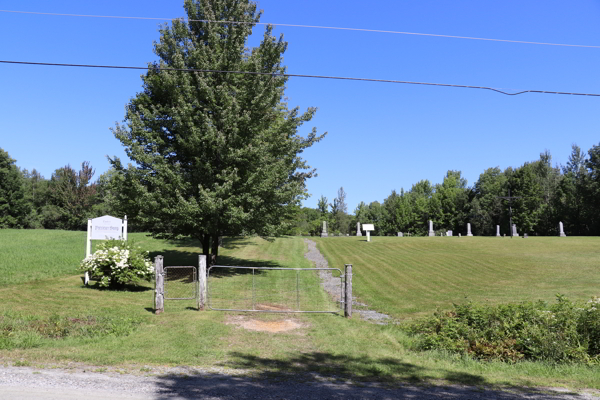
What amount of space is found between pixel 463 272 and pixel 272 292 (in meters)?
12.4

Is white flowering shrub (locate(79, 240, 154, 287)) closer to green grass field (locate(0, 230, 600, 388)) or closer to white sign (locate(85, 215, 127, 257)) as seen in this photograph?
green grass field (locate(0, 230, 600, 388))

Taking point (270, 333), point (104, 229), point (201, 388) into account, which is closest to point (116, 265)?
point (104, 229)

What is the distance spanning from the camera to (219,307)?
1371 centimetres

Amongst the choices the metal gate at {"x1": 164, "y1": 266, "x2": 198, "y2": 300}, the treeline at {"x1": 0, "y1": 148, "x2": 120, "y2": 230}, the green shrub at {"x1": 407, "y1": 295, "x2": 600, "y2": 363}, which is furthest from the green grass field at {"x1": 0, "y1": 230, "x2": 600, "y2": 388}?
the treeline at {"x1": 0, "y1": 148, "x2": 120, "y2": 230}

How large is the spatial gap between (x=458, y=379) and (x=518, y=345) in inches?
129

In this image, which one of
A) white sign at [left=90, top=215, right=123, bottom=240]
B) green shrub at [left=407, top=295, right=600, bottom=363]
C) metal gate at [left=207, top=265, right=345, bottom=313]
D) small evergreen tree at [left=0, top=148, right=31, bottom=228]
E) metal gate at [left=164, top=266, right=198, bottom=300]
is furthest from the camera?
small evergreen tree at [left=0, top=148, right=31, bottom=228]

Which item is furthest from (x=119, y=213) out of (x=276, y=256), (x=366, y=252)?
(x=366, y=252)

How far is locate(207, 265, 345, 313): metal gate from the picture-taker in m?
13.9

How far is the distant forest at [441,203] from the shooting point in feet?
218

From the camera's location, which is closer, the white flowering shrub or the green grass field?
the green grass field

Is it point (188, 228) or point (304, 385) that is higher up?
point (188, 228)

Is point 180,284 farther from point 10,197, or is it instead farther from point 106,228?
point 10,197

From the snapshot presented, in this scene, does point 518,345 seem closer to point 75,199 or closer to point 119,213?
point 119,213

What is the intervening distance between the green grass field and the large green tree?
3.28m
